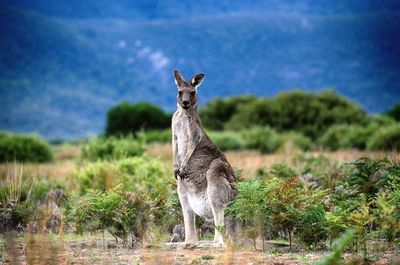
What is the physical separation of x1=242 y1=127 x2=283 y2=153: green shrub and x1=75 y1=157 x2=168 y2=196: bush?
18956mm

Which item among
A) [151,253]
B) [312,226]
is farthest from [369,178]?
[151,253]

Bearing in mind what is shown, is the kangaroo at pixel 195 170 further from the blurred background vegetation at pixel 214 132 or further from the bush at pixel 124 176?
the bush at pixel 124 176

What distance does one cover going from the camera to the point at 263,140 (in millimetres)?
41406

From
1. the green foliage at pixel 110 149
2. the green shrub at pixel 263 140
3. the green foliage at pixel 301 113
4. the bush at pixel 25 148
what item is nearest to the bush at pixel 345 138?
the green shrub at pixel 263 140

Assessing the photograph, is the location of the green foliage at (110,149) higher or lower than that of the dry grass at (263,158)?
higher

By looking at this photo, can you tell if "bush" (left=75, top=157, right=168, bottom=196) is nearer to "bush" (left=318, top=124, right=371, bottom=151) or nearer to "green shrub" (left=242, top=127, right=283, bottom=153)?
"green shrub" (left=242, top=127, right=283, bottom=153)

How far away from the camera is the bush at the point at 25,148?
37.7 meters

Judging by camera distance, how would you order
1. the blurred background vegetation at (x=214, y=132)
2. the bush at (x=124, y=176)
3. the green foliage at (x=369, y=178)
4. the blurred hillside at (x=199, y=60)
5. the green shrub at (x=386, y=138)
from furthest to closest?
the blurred hillside at (x=199, y=60)
the green shrub at (x=386, y=138)
the bush at (x=124, y=176)
the green foliage at (x=369, y=178)
the blurred background vegetation at (x=214, y=132)

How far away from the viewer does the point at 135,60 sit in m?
182

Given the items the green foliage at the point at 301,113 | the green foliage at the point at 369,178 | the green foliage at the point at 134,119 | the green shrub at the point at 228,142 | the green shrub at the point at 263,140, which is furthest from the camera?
the green foliage at the point at 134,119

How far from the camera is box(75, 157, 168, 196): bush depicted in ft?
56.7

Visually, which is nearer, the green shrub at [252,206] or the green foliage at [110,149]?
the green shrub at [252,206]

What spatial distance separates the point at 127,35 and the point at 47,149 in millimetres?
161606

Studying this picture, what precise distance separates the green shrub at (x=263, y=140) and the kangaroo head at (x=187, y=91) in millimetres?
28113
